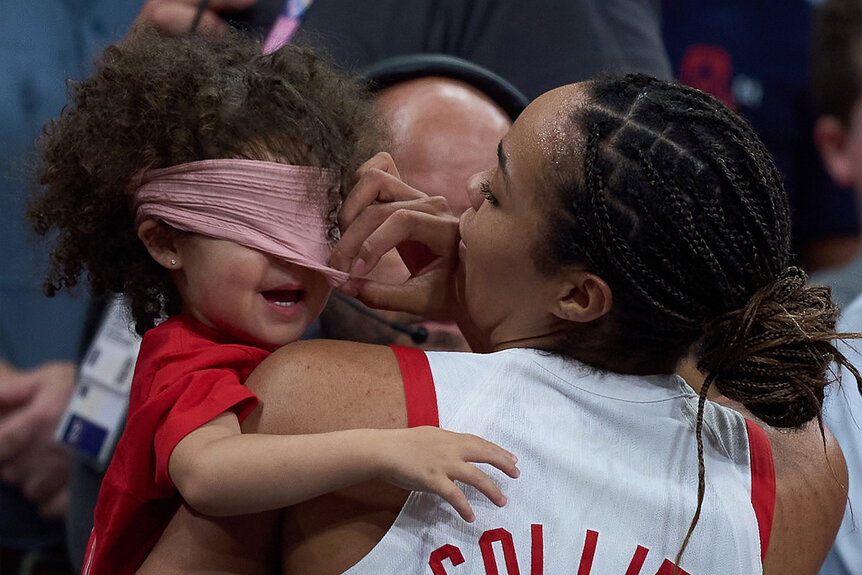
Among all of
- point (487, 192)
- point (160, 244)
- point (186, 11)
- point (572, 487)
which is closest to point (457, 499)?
point (572, 487)

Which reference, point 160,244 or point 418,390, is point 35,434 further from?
point 418,390

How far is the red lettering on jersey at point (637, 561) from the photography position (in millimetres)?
957

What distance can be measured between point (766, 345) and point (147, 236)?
0.68 m

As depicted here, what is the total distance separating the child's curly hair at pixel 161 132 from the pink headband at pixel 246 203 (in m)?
0.02

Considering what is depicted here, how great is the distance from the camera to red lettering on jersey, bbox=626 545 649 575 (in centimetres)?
96

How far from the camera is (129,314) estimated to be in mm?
1305

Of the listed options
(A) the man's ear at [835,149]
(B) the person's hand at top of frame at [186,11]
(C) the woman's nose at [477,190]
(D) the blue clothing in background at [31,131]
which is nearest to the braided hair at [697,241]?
(C) the woman's nose at [477,190]

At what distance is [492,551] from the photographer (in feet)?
3.06

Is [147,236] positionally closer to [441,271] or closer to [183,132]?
[183,132]

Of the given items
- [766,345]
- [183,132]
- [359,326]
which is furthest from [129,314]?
[766,345]

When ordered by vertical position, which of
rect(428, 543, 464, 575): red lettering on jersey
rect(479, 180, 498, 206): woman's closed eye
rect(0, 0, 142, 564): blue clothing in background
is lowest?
rect(0, 0, 142, 564): blue clothing in background

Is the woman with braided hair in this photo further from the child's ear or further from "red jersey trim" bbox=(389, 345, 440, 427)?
the child's ear

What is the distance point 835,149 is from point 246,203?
7.50ft

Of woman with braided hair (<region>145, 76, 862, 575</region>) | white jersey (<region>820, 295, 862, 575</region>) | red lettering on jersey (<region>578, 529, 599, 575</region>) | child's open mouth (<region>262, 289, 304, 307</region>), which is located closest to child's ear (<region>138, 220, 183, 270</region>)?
A: child's open mouth (<region>262, 289, 304, 307</region>)
